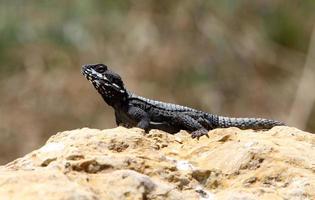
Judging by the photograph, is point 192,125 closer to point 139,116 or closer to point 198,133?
point 198,133

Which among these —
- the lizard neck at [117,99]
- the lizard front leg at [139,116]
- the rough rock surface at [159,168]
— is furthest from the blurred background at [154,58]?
the rough rock surface at [159,168]

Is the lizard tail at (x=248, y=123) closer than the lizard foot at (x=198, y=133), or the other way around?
the lizard foot at (x=198, y=133)

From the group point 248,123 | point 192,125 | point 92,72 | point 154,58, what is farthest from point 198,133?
point 154,58

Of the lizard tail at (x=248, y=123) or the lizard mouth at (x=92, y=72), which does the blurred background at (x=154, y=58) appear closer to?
the lizard mouth at (x=92, y=72)

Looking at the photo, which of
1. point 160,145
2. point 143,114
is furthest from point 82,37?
point 160,145

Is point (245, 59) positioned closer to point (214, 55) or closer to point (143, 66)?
point (214, 55)

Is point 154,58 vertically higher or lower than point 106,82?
higher
